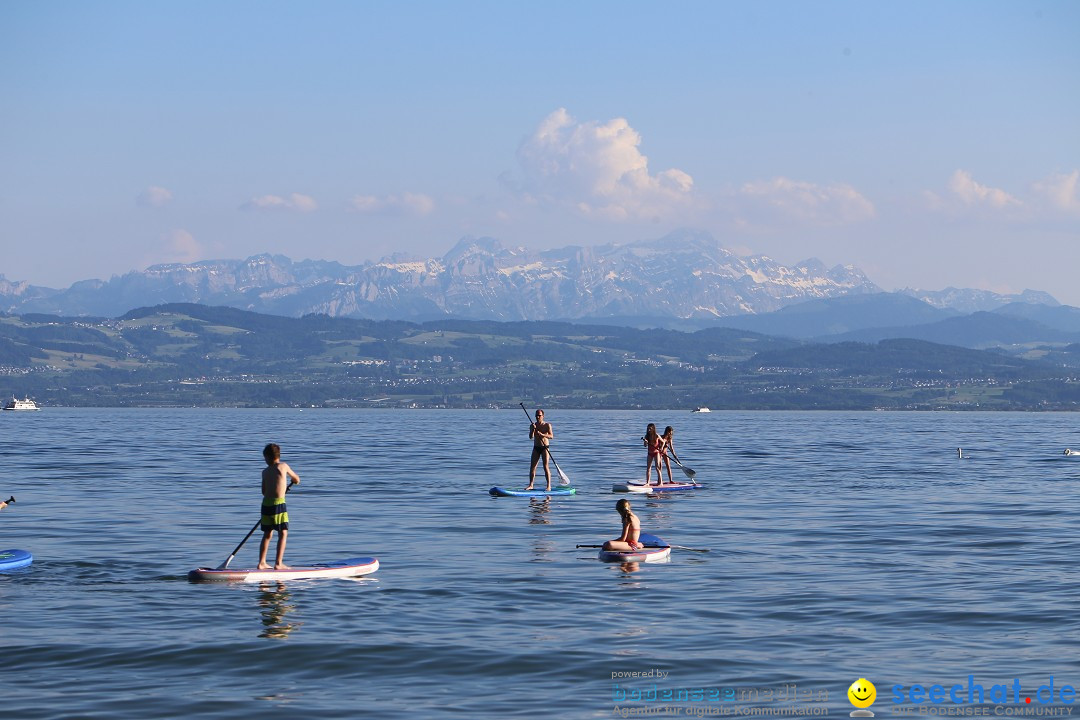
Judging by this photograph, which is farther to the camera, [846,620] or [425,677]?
[846,620]

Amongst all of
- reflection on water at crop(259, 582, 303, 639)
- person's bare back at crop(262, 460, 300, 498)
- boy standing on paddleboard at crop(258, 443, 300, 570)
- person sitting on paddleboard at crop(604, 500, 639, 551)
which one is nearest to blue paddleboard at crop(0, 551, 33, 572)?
boy standing on paddleboard at crop(258, 443, 300, 570)

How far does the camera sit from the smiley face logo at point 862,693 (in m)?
17.3

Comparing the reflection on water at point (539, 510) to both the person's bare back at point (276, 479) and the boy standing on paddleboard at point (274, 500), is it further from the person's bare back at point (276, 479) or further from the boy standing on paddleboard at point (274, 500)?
the person's bare back at point (276, 479)

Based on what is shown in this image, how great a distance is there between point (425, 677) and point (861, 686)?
229 inches

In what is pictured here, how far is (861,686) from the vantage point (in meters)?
18.0

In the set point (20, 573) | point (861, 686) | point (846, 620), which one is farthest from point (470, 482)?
point (861, 686)

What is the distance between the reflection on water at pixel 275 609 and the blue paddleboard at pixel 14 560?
17.5 feet

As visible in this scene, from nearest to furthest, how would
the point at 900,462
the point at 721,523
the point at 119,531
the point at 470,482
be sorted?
the point at 119,531 < the point at 721,523 < the point at 470,482 < the point at 900,462

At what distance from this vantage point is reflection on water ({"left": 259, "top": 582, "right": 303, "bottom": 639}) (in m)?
21.8

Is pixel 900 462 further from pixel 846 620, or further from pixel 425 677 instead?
pixel 425 677

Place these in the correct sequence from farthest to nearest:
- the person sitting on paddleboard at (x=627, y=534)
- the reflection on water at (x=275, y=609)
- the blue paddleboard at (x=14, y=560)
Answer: the person sitting on paddleboard at (x=627, y=534) → the blue paddleboard at (x=14, y=560) → the reflection on water at (x=275, y=609)

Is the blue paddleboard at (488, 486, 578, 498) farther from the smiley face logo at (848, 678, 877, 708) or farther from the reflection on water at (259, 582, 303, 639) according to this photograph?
the smiley face logo at (848, 678, 877, 708)

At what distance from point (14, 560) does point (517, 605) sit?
10518 millimetres

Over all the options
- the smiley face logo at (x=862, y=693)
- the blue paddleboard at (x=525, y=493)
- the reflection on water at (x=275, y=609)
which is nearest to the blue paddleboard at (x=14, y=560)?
the reflection on water at (x=275, y=609)
